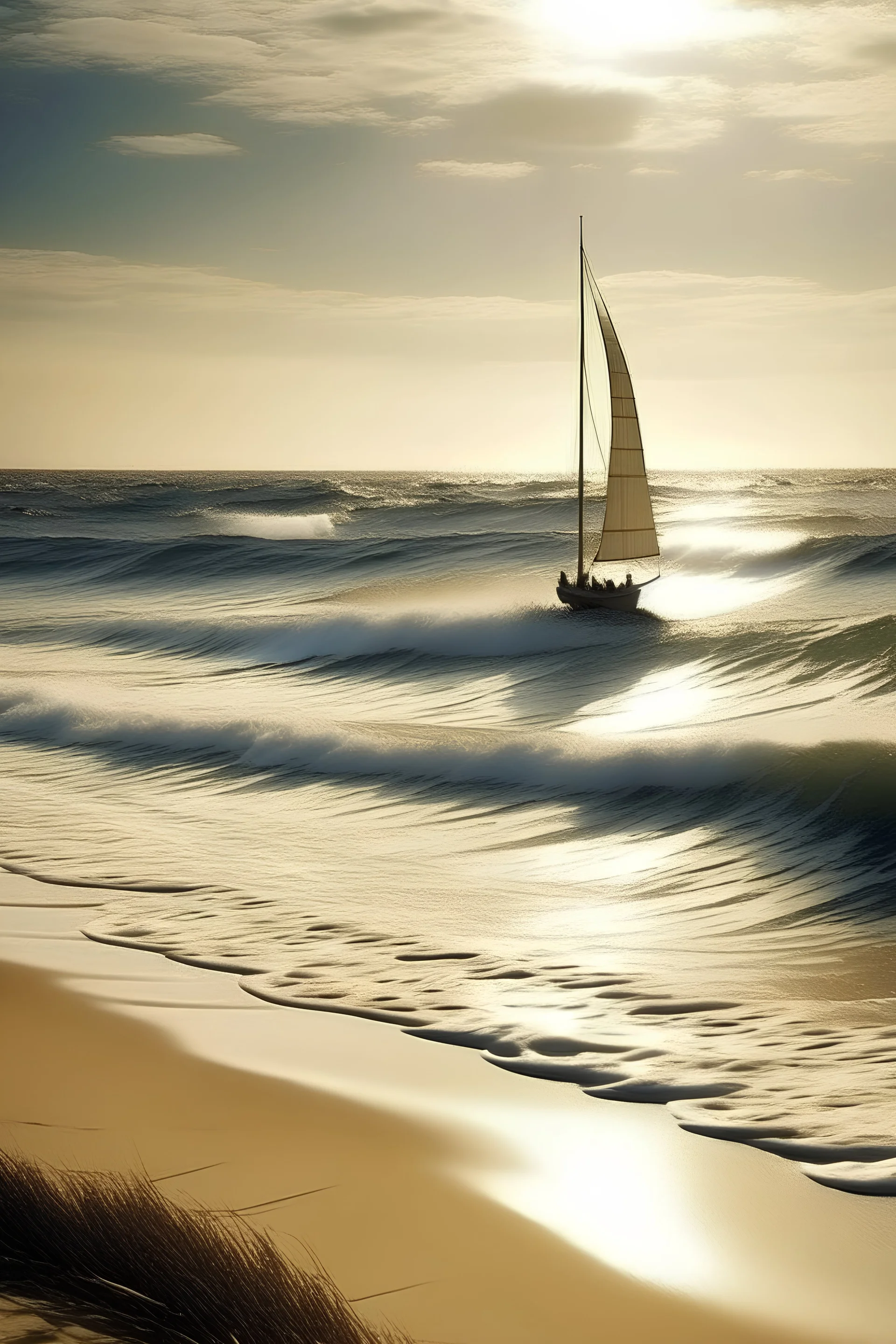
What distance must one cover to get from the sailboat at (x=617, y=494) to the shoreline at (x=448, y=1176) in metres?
19.7

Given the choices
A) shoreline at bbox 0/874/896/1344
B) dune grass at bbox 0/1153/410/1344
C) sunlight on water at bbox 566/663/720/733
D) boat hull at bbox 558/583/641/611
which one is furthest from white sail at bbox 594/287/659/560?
dune grass at bbox 0/1153/410/1344

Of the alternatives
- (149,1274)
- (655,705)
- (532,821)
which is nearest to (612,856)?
(532,821)

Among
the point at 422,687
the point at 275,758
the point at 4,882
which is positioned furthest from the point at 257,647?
the point at 4,882

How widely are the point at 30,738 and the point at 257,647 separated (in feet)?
32.1

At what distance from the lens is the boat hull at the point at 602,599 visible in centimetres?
2614

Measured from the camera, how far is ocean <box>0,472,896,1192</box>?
269 inches

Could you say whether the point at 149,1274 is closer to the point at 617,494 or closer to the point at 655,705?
the point at 655,705

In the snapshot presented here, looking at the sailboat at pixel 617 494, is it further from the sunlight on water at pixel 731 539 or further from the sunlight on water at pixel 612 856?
A: the sunlight on water at pixel 612 856

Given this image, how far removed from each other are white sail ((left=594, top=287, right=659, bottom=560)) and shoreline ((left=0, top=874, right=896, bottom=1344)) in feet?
67.5

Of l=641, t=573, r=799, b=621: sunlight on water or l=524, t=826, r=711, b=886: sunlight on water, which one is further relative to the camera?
l=641, t=573, r=799, b=621: sunlight on water

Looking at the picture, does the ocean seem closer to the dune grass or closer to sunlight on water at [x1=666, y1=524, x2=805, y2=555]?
the dune grass

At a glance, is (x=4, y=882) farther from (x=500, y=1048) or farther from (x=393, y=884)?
(x=500, y=1048)

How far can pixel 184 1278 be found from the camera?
3.45 meters

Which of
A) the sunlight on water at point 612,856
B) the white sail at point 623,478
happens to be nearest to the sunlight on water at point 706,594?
the white sail at point 623,478
